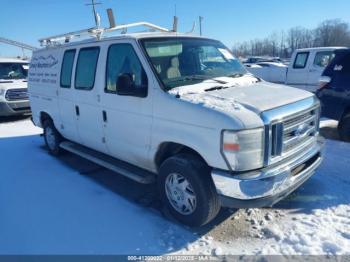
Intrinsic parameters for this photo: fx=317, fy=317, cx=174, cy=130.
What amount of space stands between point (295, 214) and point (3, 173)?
15.8ft

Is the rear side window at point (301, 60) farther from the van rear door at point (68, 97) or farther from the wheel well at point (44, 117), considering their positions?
the wheel well at point (44, 117)

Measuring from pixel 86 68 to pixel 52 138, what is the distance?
2.24 meters

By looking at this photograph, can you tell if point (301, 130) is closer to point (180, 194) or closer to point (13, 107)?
point (180, 194)

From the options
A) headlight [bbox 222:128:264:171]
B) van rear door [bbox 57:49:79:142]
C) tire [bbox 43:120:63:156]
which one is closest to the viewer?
headlight [bbox 222:128:264:171]

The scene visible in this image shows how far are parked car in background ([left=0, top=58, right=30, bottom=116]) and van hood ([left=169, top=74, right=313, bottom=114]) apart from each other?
859 centimetres

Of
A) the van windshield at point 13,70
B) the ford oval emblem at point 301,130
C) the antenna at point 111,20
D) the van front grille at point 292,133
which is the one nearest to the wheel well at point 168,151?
the van front grille at point 292,133

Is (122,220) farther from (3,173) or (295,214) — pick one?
(3,173)

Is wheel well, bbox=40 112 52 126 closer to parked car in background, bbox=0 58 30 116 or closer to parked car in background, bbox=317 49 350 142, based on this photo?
parked car in background, bbox=0 58 30 116

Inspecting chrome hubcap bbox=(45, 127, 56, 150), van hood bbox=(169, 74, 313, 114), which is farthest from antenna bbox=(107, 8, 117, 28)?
chrome hubcap bbox=(45, 127, 56, 150)

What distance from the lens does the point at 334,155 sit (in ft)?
18.2

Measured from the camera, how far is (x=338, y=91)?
628 cm

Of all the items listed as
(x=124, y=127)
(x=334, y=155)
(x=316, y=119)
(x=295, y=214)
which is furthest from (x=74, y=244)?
(x=334, y=155)

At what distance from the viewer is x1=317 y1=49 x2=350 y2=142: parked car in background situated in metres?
6.20

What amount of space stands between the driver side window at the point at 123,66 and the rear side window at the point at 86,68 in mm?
380
